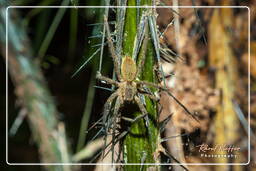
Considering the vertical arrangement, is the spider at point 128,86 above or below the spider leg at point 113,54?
below

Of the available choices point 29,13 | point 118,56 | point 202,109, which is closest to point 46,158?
point 202,109

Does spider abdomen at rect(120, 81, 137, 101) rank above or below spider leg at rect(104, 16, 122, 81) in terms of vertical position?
below

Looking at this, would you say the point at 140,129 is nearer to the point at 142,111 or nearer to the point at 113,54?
the point at 142,111

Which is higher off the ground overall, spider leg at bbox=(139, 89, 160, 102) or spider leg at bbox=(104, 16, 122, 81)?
spider leg at bbox=(104, 16, 122, 81)

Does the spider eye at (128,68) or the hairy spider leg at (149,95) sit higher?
the spider eye at (128,68)

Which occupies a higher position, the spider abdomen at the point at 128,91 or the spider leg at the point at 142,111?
the spider abdomen at the point at 128,91

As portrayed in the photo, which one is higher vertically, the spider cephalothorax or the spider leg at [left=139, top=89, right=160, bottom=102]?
the spider cephalothorax

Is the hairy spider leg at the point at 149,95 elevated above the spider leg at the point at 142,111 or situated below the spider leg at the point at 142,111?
above

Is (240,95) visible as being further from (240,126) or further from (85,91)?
(85,91)

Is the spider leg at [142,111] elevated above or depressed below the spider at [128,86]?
below
